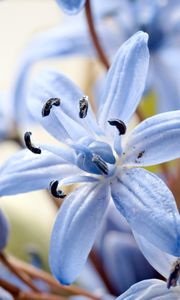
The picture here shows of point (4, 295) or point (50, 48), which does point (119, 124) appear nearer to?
point (4, 295)

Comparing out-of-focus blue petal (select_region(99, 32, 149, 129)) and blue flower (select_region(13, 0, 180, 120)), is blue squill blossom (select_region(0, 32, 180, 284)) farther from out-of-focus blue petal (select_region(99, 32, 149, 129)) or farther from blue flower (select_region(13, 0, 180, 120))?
blue flower (select_region(13, 0, 180, 120))

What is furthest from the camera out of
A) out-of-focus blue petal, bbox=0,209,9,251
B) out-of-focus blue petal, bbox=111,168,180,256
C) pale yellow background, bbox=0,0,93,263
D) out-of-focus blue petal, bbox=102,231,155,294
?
pale yellow background, bbox=0,0,93,263

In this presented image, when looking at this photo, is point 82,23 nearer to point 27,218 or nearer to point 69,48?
point 69,48

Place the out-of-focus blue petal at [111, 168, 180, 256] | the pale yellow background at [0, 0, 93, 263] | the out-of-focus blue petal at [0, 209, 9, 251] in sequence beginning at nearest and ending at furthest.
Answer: the out-of-focus blue petal at [111, 168, 180, 256] < the out-of-focus blue petal at [0, 209, 9, 251] < the pale yellow background at [0, 0, 93, 263]

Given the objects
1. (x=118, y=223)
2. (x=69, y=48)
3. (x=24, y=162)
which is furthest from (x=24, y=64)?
(x=24, y=162)

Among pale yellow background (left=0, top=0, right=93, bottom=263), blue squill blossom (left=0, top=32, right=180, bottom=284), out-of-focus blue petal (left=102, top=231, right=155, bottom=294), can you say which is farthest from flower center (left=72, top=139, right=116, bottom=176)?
pale yellow background (left=0, top=0, right=93, bottom=263)

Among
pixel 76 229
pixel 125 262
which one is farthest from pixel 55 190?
pixel 125 262
